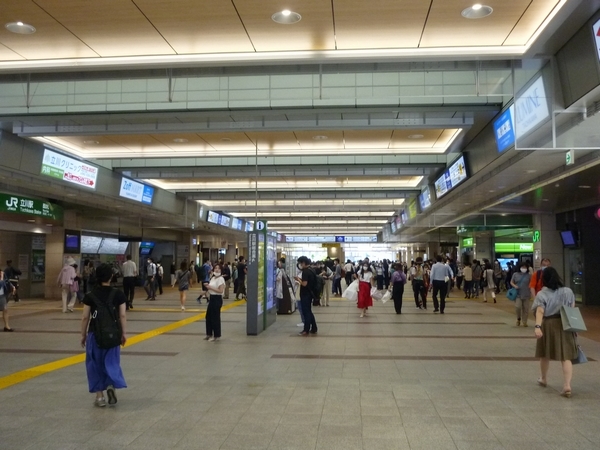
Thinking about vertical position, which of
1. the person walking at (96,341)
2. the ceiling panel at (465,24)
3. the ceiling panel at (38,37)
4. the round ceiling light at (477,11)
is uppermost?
the ceiling panel at (38,37)

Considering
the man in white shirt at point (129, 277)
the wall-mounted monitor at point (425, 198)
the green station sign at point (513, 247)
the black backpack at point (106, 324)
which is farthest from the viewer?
the green station sign at point (513, 247)

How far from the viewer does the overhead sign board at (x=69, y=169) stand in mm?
14484

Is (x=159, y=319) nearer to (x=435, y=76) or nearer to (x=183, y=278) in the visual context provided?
(x=183, y=278)

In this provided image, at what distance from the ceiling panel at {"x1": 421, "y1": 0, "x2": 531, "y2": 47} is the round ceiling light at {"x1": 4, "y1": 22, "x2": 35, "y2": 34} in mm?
5566

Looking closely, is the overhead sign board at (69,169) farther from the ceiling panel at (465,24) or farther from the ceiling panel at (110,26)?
the ceiling panel at (465,24)

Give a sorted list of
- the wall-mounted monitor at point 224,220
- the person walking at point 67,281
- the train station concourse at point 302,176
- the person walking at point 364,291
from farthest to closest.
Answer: the wall-mounted monitor at point 224,220 → the person walking at point 67,281 → the person walking at point 364,291 → the train station concourse at point 302,176

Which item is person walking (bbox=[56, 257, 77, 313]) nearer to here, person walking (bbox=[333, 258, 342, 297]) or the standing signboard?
the standing signboard

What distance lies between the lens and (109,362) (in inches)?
235

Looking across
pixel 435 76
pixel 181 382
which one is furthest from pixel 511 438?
pixel 435 76

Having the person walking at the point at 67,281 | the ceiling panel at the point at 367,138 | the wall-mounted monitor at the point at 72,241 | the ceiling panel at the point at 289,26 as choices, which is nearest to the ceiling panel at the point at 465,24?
the ceiling panel at the point at 289,26

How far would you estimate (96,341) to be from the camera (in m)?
5.90

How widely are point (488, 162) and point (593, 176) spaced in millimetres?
2724

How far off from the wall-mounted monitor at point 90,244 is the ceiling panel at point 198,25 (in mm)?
18045

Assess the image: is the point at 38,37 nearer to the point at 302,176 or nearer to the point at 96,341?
the point at 96,341
